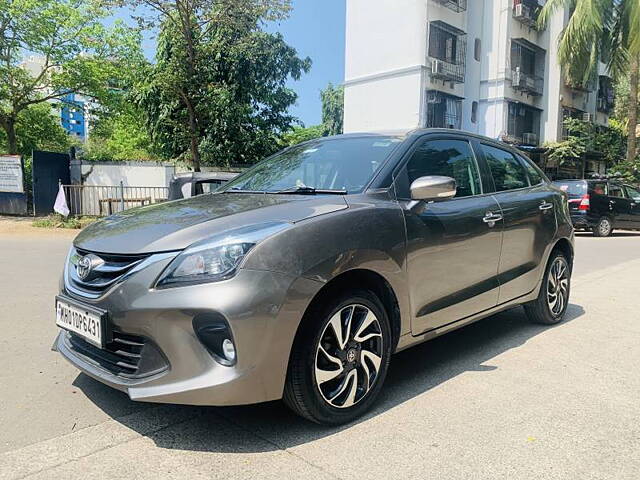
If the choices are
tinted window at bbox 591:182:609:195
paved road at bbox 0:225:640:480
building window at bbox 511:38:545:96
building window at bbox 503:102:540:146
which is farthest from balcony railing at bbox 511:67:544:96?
paved road at bbox 0:225:640:480

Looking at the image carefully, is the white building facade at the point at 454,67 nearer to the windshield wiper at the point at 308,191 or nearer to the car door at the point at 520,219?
the car door at the point at 520,219

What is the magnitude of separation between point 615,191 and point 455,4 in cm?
1345

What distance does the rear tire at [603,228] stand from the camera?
1623 cm

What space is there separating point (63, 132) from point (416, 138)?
2333 centimetres

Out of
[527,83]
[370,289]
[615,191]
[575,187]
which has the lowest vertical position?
[370,289]

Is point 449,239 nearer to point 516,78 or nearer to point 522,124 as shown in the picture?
point 516,78

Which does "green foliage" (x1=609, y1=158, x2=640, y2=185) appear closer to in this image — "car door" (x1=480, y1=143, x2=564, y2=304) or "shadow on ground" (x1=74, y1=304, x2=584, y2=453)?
"car door" (x1=480, y1=143, x2=564, y2=304)

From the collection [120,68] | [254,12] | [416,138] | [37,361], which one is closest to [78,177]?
[120,68]

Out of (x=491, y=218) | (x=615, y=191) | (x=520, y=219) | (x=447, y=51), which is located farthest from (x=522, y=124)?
(x=491, y=218)

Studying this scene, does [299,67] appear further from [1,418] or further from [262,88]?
[1,418]

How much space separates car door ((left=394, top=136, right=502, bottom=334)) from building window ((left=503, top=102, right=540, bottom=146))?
24650 mm

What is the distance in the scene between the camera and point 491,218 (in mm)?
4047

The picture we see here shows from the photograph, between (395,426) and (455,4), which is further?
(455,4)

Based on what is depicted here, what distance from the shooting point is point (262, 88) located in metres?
23.4
